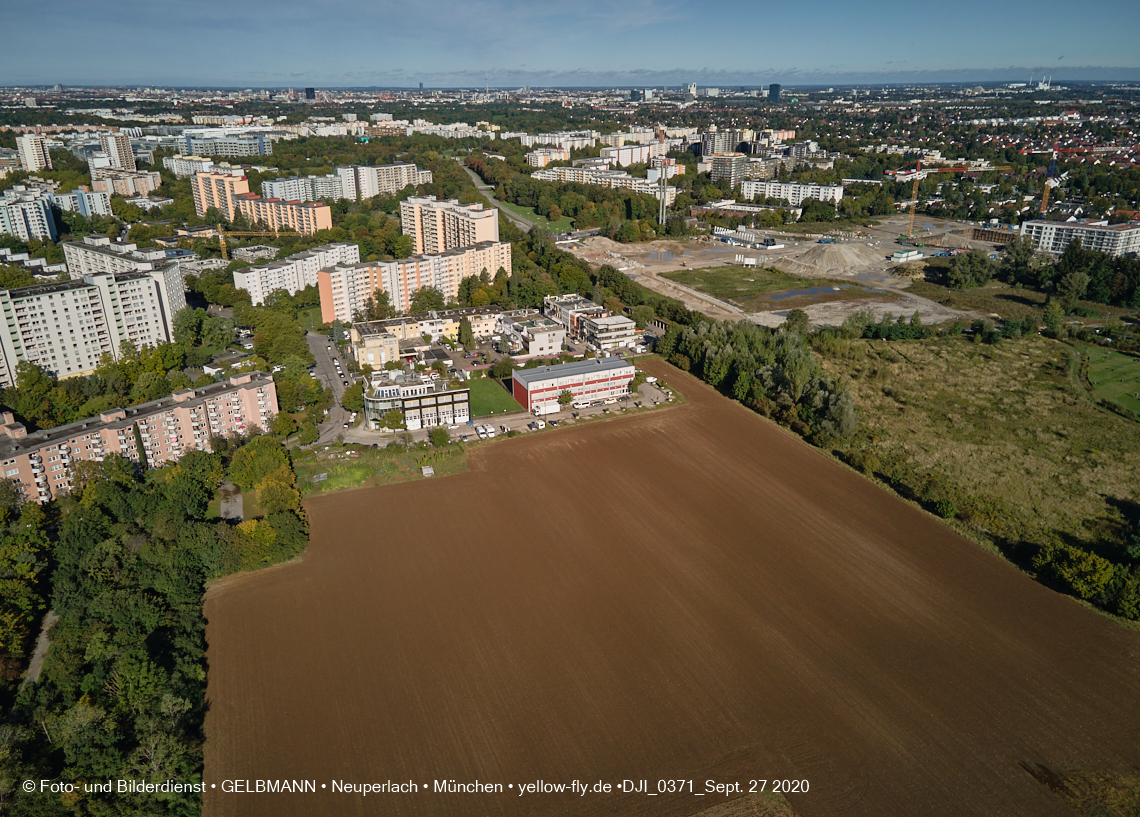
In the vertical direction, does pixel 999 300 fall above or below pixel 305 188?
below

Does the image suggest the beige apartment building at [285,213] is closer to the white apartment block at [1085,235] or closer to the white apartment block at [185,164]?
the white apartment block at [185,164]

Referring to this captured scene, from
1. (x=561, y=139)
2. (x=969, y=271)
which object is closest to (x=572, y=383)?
(x=969, y=271)

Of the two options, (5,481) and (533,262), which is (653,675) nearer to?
(5,481)

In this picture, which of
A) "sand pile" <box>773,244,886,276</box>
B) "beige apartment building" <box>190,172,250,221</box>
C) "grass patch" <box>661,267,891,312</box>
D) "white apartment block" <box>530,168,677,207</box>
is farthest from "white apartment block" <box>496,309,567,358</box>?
"white apartment block" <box>530,168,677,207</box>

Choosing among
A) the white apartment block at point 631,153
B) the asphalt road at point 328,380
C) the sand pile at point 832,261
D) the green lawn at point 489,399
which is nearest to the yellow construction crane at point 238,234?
the asphalt road at point 328,380

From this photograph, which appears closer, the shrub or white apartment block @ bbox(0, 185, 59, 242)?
the shrub

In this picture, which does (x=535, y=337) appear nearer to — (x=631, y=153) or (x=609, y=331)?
(x=609, y=331)

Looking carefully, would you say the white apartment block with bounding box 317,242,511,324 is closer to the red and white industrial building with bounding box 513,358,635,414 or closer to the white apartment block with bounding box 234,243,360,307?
the white apartment block with bounding box 234,243,360,307
